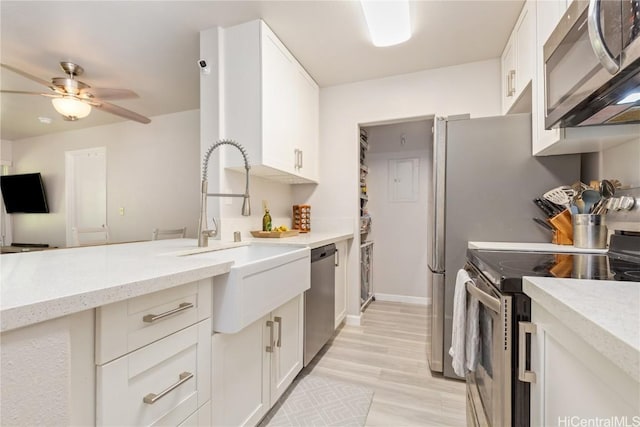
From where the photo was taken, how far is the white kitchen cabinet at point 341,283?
2441 mm

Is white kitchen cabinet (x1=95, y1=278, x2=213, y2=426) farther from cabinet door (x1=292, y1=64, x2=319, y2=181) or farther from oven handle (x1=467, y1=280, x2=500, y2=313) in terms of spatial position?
cabinet door (x1=292, y1=64, x2=319, y2=181)

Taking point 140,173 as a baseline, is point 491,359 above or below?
below

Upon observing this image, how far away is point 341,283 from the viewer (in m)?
2.55

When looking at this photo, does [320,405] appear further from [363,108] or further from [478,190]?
[363,108]

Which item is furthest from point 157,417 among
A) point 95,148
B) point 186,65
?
point 95,148

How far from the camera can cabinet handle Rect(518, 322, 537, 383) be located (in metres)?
0.67

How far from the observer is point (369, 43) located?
213cm

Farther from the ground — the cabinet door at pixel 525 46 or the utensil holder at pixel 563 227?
the cabinet door at pixel 525 46

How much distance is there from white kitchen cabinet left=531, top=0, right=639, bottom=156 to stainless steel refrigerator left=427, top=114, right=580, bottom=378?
10 centimetres

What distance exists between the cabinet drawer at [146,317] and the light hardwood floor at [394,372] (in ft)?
3.87

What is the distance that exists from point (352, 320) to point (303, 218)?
115 cm

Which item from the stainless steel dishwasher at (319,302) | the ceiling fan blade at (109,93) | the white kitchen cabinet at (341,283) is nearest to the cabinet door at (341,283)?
the white kitchen cabinet at (341,283)

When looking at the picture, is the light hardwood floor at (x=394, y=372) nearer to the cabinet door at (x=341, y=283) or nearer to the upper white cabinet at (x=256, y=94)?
the cabinet door at (x=341, y=283)

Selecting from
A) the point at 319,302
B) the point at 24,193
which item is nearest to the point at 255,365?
the point at 319,302
